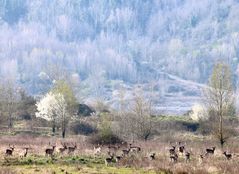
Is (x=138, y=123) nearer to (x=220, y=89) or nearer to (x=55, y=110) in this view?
(x=55, y=110)

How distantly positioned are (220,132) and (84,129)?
3835cm

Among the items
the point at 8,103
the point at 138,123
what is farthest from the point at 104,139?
the point at 8,103

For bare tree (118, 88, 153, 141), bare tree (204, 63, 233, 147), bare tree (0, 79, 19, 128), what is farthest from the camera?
bare tree (0, 79, 19, 128)

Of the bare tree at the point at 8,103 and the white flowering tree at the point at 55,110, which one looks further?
the bare tree at the point at 8,103

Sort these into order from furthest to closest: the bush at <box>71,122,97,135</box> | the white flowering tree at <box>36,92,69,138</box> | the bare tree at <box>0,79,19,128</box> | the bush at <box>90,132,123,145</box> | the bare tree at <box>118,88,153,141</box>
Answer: the bare tree at <box>0,79,19,128</box>
the bush at <box>71,122,97,135</box>
the white flowering tree at <box>36,92,69,138</box>
the bare tree at <box>118,88,153,141</box>
the bush at <box>90,132,123,145</box>

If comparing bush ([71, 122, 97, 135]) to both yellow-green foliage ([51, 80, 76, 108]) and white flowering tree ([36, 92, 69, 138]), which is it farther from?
yellow-green foliage ([51, 80, 76, 108])

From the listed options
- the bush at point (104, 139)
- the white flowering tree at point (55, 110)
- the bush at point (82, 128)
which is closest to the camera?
the bush at point (104, 139)

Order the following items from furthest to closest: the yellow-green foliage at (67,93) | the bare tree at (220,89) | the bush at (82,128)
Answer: the yellow-green foliage at (67,93) < the bush at (82,128) < the bare tree at (220,89)

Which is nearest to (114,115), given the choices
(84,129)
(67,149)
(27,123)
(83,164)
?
(84,129)

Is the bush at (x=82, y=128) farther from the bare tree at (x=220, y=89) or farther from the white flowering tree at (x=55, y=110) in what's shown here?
the bare tree at (x=220, y=89)

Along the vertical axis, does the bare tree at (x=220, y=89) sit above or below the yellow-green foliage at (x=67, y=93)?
below

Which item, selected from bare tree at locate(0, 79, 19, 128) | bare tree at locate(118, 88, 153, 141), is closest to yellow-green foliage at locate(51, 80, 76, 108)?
bare tree at locate(0, 79, 19, 128)

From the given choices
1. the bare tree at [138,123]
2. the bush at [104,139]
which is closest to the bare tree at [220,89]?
the bush at [104,139]

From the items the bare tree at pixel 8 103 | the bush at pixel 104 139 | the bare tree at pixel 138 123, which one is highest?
the bare tree at pixel 8 103
